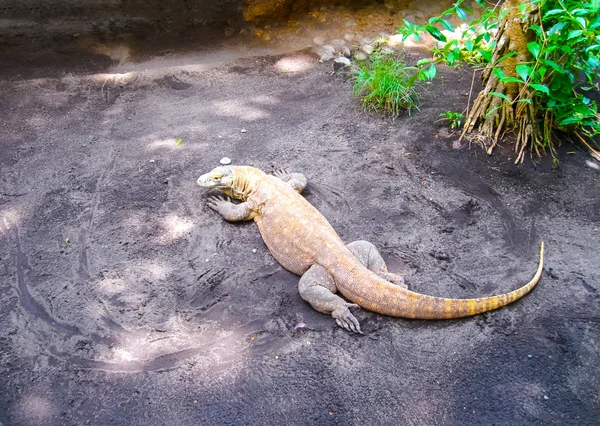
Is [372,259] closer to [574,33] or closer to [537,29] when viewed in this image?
[574,33]

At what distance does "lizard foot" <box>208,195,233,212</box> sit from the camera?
13.0 feet

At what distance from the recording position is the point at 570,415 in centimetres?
251

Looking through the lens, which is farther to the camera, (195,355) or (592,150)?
(592,150)

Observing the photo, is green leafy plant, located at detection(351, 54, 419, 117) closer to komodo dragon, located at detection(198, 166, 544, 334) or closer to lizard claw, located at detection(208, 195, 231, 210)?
komodo dragon, located at detection(198, 166, 544, 334)

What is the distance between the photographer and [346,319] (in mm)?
3025

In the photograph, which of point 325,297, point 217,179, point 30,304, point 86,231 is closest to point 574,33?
point 325,297

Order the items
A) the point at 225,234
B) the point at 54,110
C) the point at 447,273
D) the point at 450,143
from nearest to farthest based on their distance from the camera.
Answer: the point at 447,273
the point at 225,234
the point at 450,143
the point at 54,110

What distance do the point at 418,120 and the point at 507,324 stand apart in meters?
2.60

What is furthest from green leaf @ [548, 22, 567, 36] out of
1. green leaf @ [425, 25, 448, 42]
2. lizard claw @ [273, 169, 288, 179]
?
lizard claw @ [273, 169, 288, 179]

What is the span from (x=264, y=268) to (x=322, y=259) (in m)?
0.51

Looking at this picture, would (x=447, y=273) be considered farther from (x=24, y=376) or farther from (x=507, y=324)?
(x=24, y=376)

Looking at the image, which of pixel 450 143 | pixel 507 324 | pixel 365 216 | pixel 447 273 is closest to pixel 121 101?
pixel 365 216

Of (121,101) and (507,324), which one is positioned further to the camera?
(121,101)

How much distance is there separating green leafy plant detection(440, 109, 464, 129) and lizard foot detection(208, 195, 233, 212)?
2401mm
